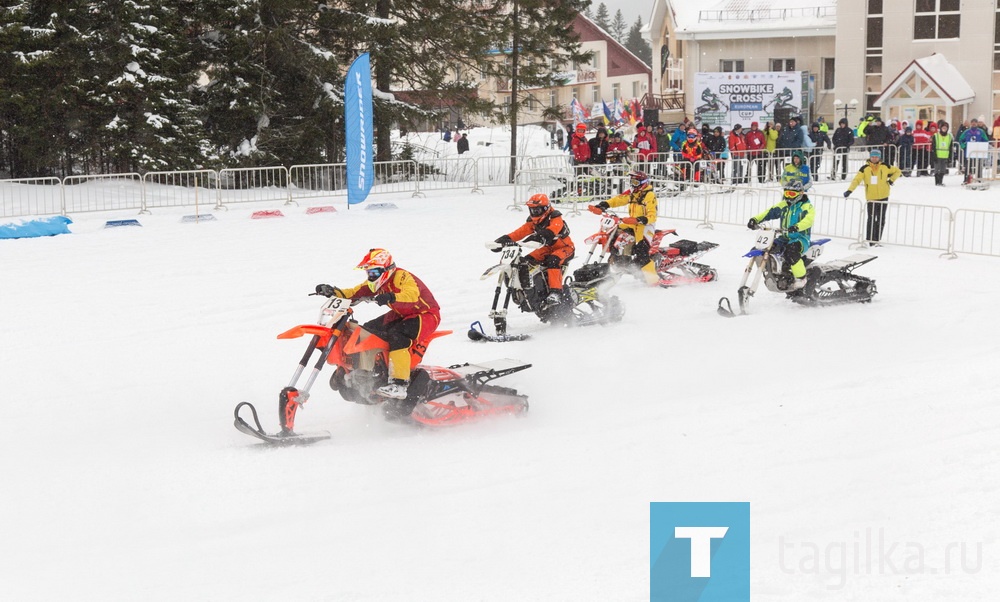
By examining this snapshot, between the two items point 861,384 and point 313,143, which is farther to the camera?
point 313,143

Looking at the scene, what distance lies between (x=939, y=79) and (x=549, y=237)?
111 feet

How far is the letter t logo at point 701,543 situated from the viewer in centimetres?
638

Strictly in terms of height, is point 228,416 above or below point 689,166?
below

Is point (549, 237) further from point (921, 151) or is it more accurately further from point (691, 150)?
point (921, 151)

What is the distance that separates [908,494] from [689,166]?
19.3 metres

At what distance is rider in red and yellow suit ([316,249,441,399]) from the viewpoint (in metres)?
9.02

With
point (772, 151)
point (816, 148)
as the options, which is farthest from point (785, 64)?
point (772, 151)

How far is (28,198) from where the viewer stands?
2253cm

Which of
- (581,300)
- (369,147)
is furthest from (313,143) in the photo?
(581,300)

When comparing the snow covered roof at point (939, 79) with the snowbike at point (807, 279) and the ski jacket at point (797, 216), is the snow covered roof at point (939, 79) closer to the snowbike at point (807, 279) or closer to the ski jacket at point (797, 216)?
the snowbike at point (807, 279)

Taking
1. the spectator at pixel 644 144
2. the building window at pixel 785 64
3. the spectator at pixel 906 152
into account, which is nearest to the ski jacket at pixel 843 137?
the spectator at pixel 906 152

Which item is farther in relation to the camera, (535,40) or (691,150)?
(535,40)

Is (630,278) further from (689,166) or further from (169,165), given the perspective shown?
(169,165)

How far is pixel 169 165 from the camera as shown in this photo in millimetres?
26000
